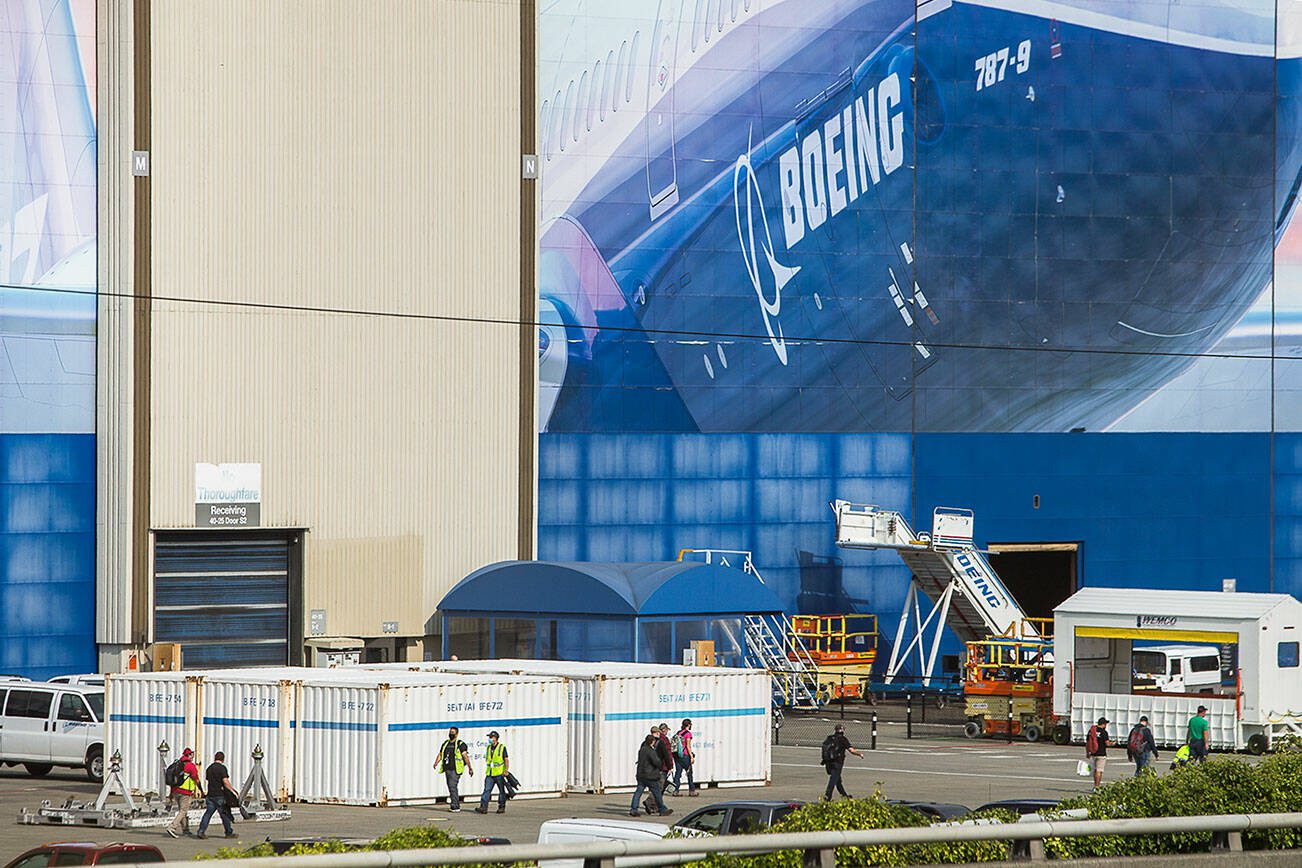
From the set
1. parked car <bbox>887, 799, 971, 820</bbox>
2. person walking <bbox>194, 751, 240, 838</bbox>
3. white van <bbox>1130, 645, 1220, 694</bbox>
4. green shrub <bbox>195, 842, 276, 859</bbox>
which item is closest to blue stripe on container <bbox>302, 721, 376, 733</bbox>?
person walking <bbox>194, 751, 240, 838</bbox>

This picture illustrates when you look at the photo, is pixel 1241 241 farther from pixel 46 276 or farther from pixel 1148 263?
→ pixel 46 276

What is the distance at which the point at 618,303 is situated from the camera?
60906mm

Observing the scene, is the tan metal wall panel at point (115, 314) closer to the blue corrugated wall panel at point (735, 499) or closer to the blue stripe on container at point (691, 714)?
the blue corrugated wall panel at point (735, 499)

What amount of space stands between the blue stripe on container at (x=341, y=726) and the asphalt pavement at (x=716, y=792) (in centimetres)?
143

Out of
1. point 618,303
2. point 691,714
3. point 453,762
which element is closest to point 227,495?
point 618,303

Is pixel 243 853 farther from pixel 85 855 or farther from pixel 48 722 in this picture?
pixel 48 722

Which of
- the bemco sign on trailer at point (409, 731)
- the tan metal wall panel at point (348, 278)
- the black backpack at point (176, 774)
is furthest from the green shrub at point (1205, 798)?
the tan metal wall panel at point (348, 278)

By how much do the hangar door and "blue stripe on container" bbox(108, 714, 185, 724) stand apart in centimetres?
1470

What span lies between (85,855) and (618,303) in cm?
4060

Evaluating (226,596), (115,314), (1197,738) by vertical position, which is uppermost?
(115,314)

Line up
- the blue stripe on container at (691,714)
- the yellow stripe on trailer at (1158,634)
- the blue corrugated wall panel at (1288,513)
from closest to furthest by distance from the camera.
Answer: the blue stripe on container at (691,714), the yellow stripe on trailer at (1158,634), the blue corrugated wall panel at (1288,513)

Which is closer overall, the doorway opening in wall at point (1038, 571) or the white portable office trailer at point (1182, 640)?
the white portable office trailer at point (1182, 640)

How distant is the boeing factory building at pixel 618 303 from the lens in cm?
5328

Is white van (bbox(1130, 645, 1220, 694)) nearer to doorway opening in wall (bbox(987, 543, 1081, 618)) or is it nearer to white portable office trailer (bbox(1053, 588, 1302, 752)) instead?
white portable office trailer (bbox(1053, 588, 1302, 752))
